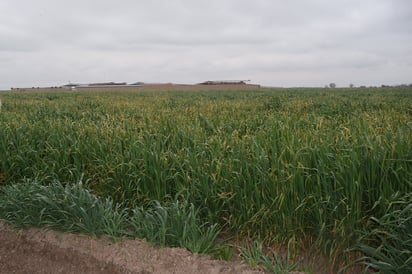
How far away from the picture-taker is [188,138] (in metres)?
4.48

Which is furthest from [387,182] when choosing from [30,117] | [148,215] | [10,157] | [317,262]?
[30,117]

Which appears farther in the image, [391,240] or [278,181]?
[278,181]

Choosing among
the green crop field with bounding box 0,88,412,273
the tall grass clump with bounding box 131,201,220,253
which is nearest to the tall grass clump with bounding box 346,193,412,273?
the green crop field with bounding box 0,88,412,273

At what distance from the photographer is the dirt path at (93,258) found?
2.73m

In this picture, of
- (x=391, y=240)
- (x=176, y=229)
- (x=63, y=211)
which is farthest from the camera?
(x=63, y=211)

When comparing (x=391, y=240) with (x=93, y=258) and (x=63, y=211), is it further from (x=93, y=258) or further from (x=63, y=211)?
(x=63, y=211)

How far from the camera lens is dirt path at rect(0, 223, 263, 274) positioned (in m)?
2.73

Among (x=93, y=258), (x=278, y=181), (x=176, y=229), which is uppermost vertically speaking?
(x=278, y=181)

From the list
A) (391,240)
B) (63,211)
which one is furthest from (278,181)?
(63,211)

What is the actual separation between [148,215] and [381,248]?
2053 mm

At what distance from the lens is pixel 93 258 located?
115 inches

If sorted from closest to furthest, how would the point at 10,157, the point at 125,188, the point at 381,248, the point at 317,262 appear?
the point at 381,248
the point at 317,262
the point at 125,188
the point at 10,157

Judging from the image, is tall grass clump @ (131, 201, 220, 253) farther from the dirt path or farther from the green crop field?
the green crop field

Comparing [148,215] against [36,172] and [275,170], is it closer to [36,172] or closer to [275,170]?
[275,170]
